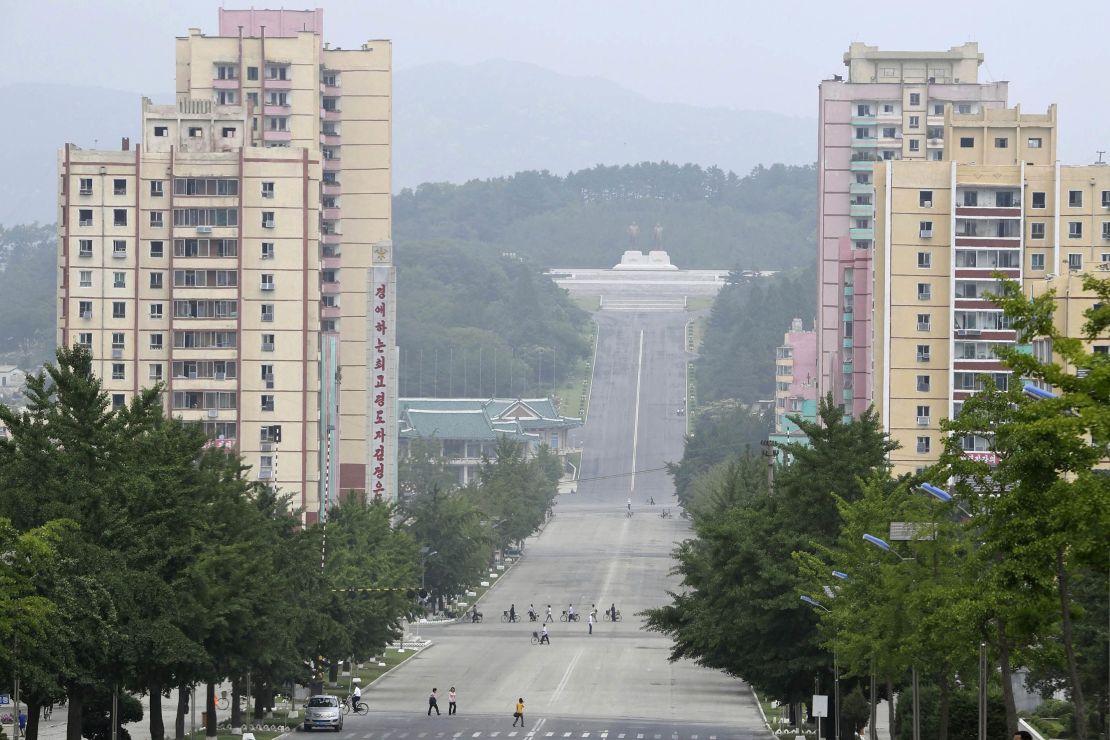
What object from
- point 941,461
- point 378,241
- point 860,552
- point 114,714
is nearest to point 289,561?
point 114,714

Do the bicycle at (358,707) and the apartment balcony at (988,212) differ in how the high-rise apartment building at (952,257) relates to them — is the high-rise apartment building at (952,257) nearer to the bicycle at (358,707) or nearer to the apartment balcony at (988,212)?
the apartment balcony at (988,212)

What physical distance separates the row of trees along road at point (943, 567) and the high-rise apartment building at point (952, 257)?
142ft

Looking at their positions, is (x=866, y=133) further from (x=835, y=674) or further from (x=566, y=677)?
(x=835, y=674)

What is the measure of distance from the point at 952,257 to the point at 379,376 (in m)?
35.2

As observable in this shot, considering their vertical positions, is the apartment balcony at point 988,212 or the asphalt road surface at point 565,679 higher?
the apartment balcony at point 988,212

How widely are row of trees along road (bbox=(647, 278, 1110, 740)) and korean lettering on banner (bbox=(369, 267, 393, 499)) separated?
52.5 m

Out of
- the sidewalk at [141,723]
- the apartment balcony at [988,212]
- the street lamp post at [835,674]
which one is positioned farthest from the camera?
the apartment balcony at [988,212]

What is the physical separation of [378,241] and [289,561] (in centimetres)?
6443

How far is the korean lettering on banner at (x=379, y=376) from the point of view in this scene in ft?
448

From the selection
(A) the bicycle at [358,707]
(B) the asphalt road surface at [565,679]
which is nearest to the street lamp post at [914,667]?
(B) the asphalt road surface at [565,679]

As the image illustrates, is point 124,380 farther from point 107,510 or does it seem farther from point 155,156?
point 107,510

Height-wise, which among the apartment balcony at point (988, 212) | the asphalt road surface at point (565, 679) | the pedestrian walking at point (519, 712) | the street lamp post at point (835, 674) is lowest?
the asphalt road surface at point (565, 679)

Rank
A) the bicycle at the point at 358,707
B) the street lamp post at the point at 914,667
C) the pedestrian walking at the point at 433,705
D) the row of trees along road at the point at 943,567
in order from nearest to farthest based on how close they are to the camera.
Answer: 1. the row of trees along road at the point at 943,567
2. the street lamp post at the point at 914,667
3. the pedestrian walking at the point at 433,705
4. the bicycle at the point at 358,707

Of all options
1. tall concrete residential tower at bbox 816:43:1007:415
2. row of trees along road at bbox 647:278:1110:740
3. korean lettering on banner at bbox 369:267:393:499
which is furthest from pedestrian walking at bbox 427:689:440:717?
tall concrete residential tower at bbox 816:43:1007:415
